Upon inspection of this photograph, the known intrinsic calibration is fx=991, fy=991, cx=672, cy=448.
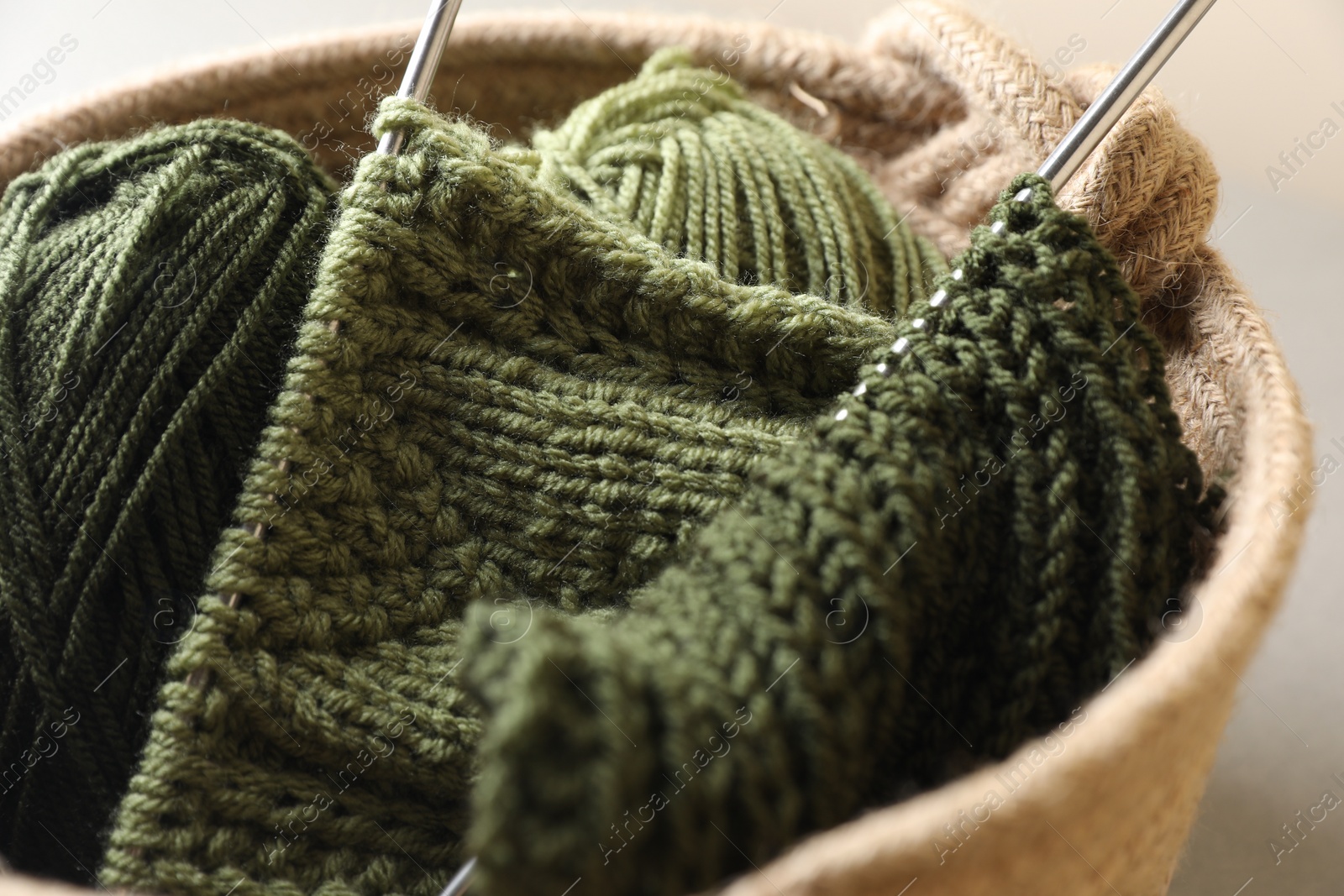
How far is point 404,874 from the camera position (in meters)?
0.67

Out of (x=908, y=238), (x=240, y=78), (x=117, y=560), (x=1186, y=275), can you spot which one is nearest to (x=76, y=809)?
(x=117, y=560)

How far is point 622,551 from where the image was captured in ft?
2.32

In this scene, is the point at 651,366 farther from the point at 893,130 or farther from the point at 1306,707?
the point at 1306,707

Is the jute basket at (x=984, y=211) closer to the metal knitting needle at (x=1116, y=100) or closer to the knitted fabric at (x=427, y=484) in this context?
the metal knitting needle at (x=1116, y=100)

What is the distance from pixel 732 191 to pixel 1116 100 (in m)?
0.30

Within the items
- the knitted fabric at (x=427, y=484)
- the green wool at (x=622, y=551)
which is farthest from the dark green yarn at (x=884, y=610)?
the knitted fabric at (x=427, y=484)

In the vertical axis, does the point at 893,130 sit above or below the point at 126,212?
above

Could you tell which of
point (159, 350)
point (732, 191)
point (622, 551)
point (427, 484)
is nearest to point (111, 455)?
point (159, 350)

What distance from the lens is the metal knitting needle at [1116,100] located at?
68 centimetres

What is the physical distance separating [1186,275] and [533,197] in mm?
510

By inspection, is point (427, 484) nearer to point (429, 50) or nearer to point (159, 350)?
point (159, 350)

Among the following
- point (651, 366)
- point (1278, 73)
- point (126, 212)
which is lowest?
point (126, 212)

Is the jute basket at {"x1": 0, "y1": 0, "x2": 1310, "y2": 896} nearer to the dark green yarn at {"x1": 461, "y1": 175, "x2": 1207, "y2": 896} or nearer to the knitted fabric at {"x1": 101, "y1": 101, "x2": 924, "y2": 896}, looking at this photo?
the dark green yarn at {"x1": 461, "y1": 175, "x2": 1207, "y2": 896}

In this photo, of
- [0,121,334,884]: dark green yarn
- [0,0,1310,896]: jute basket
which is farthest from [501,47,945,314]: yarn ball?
[0,121,334,884]: dark green yarn
